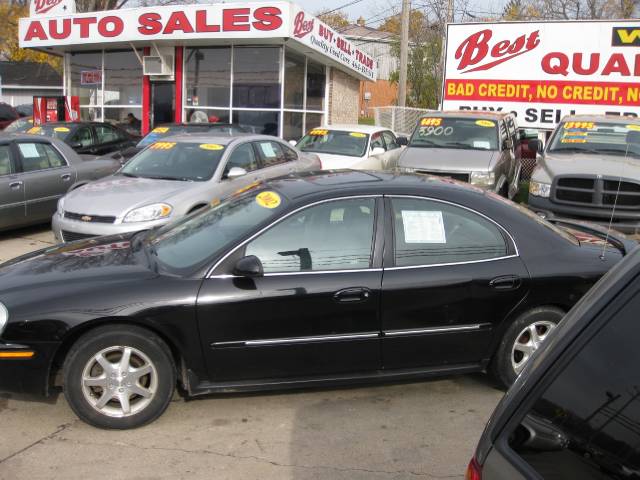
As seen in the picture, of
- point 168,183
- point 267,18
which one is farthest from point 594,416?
point 267,18

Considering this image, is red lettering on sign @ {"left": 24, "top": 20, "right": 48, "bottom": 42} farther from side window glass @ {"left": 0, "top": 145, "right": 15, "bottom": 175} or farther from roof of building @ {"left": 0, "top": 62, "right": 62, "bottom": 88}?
roof of building @ {"left": 0, "top": 62, "right": 62, "bottom": 88}

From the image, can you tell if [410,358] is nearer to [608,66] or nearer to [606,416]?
[606,416]

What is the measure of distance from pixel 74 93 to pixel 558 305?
19185 millimetres

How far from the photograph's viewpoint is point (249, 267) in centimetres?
383

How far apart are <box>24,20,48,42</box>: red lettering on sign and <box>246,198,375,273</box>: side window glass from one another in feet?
57.5

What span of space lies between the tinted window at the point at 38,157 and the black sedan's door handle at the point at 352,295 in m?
6.67

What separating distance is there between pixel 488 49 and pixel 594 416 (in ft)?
47.7

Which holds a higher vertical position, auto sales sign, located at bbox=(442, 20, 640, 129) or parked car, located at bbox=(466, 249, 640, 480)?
auto sales sign, located at bbox=(442, 20, 640, 129)

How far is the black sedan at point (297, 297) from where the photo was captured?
379cm

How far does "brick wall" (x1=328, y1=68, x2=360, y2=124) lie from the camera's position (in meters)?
21.0

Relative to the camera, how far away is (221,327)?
3.88 m

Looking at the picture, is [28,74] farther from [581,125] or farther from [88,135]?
[581,125]

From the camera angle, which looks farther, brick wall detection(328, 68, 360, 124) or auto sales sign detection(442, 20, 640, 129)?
brick wall detection(328, 68, 360, 124)

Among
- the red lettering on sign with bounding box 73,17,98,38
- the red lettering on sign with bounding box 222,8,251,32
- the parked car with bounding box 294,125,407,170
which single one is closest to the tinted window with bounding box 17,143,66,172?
the parked car with bounding box 294,125,407,170
